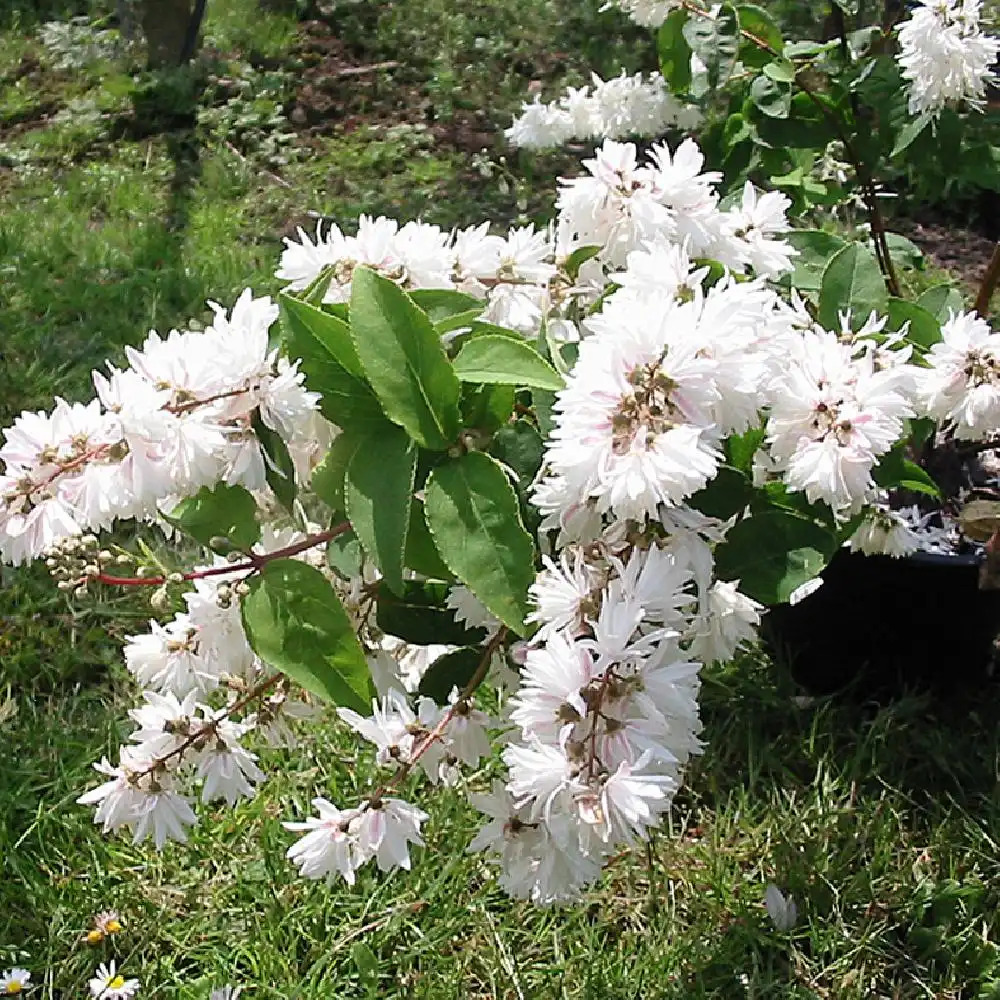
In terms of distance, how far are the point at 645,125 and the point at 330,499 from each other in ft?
3.67

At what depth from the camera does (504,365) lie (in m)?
0.84

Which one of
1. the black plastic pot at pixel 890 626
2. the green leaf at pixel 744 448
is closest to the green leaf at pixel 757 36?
the black plastic pot at pixel 890 626

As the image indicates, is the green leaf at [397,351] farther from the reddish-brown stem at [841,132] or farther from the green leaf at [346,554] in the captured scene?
the reddish-brown stem at [841,132]

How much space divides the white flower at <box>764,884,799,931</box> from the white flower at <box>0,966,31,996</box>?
93 cm

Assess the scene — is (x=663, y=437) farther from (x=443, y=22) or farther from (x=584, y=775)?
(x=443, y=22)

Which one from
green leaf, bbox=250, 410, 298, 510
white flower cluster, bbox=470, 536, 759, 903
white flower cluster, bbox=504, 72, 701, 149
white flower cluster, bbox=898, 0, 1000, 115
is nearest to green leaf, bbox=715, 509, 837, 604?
white flower cluster, bbox=470, 536, 759, 903

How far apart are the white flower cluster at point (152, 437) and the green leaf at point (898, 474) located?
50 centimetres

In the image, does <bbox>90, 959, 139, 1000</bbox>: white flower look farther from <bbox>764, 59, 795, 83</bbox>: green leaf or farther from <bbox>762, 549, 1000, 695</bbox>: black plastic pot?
<bbox>764, 59, 795, 83</bbox>: green leaf

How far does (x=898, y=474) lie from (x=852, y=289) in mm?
180

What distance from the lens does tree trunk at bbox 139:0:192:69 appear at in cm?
422

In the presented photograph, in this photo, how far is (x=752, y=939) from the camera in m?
1.53

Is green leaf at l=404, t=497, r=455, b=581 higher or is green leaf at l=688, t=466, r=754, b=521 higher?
green leaf at l=688, t=466, r=754, b=521

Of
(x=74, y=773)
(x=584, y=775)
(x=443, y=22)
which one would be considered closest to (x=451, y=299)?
(x=584, y=775)

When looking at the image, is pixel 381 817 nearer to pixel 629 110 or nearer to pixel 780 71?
pixel 780 71
